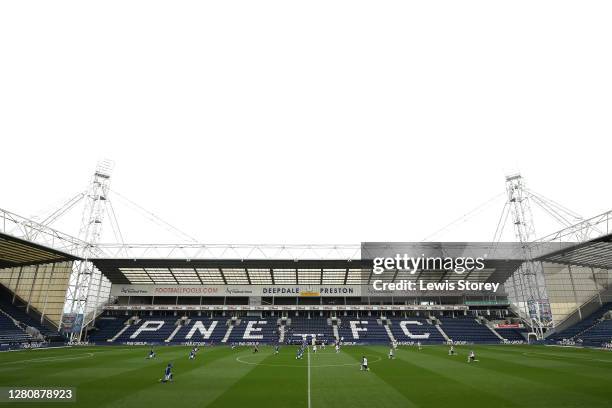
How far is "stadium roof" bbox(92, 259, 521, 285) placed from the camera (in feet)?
245

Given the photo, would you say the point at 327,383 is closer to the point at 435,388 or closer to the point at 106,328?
the point at 435,388

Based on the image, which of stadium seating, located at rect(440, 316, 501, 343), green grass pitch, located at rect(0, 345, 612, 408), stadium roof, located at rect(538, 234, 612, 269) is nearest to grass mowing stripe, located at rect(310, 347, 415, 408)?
green grass pitch, located at rect(0, 345, 612, 408)

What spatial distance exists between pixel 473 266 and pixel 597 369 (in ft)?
155

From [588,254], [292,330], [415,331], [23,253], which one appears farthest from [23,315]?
[588,254]

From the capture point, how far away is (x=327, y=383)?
79.3 feet

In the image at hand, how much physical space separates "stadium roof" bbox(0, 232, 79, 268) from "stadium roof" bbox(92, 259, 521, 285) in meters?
8.63

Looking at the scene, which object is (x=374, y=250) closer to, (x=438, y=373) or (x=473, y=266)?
(x=473, y=266)

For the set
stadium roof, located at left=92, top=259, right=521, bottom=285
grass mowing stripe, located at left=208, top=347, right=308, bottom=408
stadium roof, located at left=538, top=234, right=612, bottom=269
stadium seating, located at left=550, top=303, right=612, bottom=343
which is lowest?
grass mowing stripe, located at left=208, top=347, right=308, bottom=408

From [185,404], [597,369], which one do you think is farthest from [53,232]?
[597,369]

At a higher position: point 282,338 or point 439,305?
point 439,305

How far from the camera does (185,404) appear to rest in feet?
59.0

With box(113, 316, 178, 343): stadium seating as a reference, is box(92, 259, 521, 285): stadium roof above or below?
above

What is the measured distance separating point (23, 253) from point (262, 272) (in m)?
44.5

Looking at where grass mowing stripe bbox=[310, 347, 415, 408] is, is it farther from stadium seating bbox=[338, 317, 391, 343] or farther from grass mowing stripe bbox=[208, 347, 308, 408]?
stadium seating bbox=[338, 317, 391, 343]
